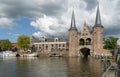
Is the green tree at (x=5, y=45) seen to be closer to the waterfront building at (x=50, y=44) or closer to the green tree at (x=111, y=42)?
the waterfront building at (x=50, y=44)

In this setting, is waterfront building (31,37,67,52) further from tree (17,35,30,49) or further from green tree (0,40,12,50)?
green tree (0,40,12,50)

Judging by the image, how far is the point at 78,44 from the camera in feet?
354

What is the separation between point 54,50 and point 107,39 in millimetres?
28442

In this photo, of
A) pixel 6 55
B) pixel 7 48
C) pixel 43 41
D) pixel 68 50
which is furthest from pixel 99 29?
pixel 7 48

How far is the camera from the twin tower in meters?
101

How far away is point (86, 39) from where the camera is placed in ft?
356

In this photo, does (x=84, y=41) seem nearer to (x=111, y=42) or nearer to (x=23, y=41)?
(x=111, y=42)

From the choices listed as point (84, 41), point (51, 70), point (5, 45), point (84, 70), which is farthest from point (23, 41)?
point (84, 70)

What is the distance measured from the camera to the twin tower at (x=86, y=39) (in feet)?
332

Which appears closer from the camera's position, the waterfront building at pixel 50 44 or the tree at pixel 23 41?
the tree at pixel 23 41

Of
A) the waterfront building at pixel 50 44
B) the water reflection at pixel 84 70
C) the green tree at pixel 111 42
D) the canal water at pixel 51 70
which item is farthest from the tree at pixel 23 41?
the water reflection at pixel 84 70

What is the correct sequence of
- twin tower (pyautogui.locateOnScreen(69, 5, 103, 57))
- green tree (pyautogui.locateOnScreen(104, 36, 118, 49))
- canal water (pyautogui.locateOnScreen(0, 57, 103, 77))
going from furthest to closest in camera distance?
green tree (pyautogui.locateOnScreen(104, 36, 118, 49)), twin tower (pyautogui.locateOnScreen(69, 5, 103, 57)), canal water (pyautogui.locateOnScreen(0, 57, 103, 77))

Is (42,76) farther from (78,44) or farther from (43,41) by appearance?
(43,41)

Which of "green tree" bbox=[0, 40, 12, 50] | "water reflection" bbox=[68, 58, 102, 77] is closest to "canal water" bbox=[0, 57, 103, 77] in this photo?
"water reflection" bbox=[68, 58, 102, 77]
